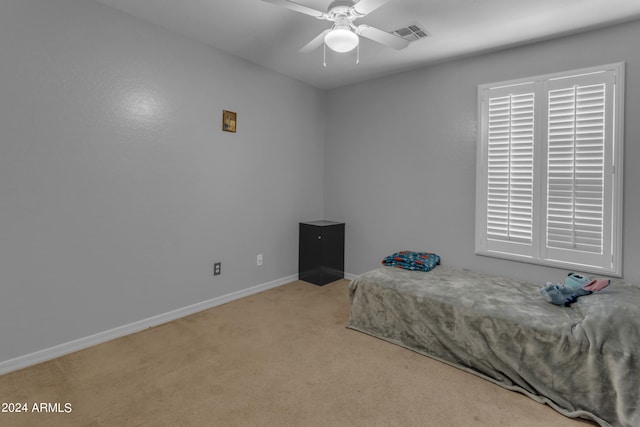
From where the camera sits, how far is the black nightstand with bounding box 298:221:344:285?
3834mm

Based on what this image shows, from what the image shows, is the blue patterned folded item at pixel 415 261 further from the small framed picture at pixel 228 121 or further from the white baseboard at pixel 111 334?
the small framed picture at pixel 228 121

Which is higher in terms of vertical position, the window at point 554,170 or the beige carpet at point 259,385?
the window at point 554,170

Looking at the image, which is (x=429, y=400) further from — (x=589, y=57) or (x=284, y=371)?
(x=589, y=57)

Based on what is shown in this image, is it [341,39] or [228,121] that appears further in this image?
[228,121]

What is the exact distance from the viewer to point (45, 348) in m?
2.20

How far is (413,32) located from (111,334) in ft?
11.0

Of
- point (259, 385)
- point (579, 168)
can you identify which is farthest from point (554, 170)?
point (259, 385)

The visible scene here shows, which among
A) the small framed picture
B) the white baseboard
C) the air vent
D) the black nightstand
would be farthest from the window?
the white baseboard

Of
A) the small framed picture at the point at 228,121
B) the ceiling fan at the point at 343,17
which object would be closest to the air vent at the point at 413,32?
the ceiling fan at the point at 343,17

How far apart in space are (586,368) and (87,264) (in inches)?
127

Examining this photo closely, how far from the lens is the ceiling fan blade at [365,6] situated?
178 centimetres

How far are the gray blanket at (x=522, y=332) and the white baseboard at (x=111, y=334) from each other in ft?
4.44

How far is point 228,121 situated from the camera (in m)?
3.22

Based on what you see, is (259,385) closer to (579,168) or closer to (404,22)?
(404,22)
